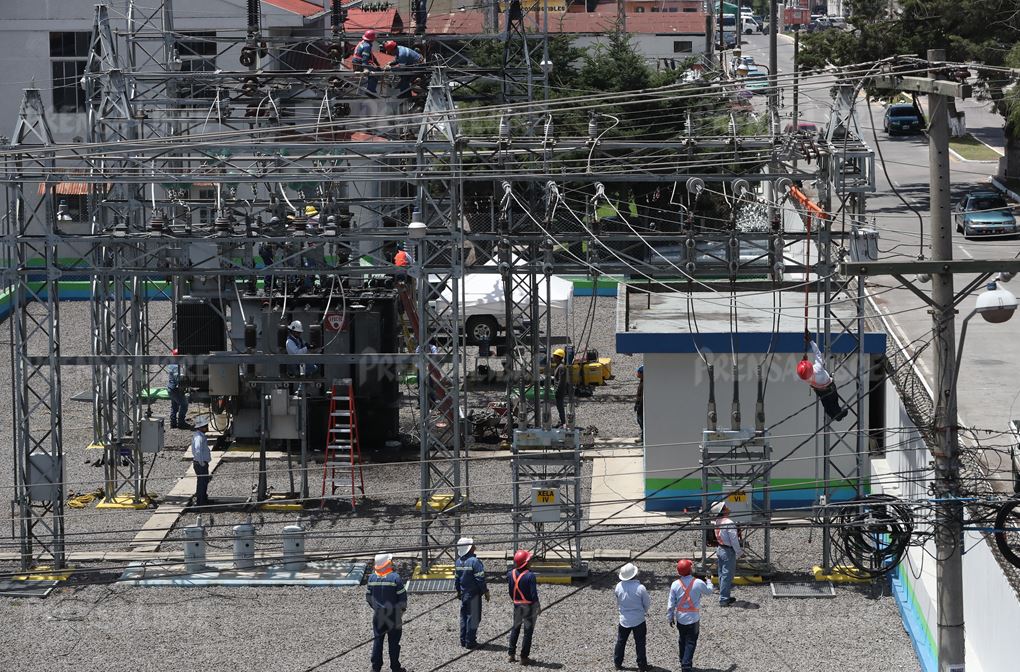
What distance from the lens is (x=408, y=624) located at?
17594 millimetres

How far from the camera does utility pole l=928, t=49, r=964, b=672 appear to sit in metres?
11.9

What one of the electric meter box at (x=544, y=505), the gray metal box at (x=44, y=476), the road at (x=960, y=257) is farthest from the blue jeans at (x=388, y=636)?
Answer: the road at (x=960, y=257)

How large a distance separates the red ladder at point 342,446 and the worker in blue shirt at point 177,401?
323 centimetres

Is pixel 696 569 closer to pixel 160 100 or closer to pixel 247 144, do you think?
pixel 247 144

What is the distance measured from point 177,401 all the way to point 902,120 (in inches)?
1561

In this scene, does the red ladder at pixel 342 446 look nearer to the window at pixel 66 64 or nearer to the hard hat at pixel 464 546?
the hard hat at pixel 464 546

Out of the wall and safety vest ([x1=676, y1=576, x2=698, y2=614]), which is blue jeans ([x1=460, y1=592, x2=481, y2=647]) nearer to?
safety vest ([x1=676, y1=576, x2=698, y2=614])

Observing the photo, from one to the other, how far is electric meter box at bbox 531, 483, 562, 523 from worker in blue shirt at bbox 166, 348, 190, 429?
956 cm

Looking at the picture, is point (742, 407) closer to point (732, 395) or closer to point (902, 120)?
point (732, 395)

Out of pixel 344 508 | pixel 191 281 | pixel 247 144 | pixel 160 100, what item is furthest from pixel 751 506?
pixel 160 100

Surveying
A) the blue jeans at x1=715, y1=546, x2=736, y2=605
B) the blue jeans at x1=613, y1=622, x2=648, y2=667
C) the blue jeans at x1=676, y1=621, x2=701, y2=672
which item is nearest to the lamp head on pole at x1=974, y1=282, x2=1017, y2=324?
the blue jeans at x1=676, y1=621, x2=701, y2=672

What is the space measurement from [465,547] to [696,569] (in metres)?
3.76

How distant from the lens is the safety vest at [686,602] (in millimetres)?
15789

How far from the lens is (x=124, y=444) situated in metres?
22.6
